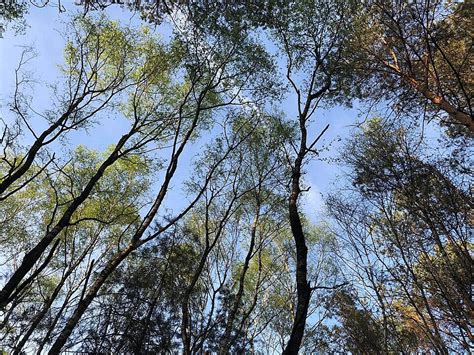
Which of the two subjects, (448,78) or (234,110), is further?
(234,110)

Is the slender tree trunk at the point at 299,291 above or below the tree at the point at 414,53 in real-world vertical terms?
below

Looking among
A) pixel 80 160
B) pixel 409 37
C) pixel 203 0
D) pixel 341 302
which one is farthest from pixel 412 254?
pixel 80 160

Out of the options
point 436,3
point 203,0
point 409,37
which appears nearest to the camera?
Answer: point 203,0

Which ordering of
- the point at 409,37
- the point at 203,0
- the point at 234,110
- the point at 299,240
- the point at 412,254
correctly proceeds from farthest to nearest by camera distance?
the point at 234,110
the point at 412,254
the point at 409,37
the point at 203,0
the point at 299,240

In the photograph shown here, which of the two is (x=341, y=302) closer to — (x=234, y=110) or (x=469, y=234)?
(x=469, y=234)

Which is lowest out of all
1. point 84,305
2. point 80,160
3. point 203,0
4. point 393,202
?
point 84,305

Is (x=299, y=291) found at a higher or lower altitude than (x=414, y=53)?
lower

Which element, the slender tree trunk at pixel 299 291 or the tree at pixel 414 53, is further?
the tree at pixel 414 53

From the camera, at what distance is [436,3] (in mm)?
7363

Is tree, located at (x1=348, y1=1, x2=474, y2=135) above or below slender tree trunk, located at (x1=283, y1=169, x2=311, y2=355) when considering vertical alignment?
above

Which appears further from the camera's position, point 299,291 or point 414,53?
point 414,53

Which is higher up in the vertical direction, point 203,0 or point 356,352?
point 203,0

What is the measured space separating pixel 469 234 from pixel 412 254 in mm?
1520

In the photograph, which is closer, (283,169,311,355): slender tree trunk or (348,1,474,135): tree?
(283,169,311,355): slender tree trunk
